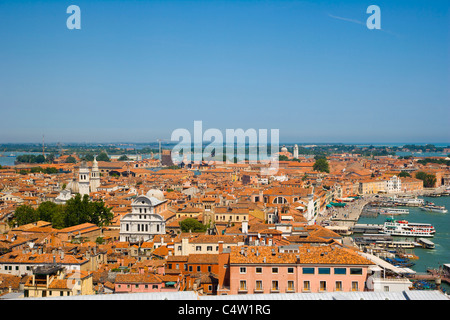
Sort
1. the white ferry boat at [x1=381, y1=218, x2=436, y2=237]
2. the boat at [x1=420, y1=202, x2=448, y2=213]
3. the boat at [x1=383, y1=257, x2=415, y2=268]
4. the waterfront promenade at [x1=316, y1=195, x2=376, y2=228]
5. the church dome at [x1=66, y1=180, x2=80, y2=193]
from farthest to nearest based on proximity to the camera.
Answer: the boat at [x1=420, y1=202, x2=448, y2=213], the church dome at [x1=66, y1=180, x2=80, y2=193], the waterfront promenade at [x1=316, y1=195, x2=376, y2=228], the white ferry boat at [x1=381, y1=218, x2=436, y2=237], the boat at [x1=383, y1=257, x2=415, y2=268]

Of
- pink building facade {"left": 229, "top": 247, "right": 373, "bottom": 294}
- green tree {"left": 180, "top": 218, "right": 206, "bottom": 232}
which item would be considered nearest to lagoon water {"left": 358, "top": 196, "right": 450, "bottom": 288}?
green tree {"left": 180, "top": 218, "right": 206, "bottom": 232}

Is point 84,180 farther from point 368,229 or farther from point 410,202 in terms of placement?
point 410,202

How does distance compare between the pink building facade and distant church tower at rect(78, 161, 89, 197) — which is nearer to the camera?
the pink building facade

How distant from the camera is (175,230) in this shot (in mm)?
9359

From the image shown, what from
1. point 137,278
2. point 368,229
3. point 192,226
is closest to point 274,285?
point 137,278

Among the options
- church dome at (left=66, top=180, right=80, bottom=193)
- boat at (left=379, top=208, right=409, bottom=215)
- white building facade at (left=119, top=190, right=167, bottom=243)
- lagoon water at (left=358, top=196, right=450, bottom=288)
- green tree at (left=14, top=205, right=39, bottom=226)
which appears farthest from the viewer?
boat at (left=379, top=208, right=409, bottom=215)

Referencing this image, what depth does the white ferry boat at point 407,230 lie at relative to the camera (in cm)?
1118

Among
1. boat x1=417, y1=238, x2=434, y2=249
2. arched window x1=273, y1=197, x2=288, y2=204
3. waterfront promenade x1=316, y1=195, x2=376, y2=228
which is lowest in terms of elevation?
waterfront promenade x1=316, y1=195, x2=376, y2=228

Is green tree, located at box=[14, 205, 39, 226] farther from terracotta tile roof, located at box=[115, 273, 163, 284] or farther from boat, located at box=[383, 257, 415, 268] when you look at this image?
boat, located at box=[383, 257, 415, 268]

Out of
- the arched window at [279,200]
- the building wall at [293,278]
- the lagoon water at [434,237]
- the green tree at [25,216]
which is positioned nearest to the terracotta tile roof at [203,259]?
the building wall at [293,278]

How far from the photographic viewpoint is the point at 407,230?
11406mm

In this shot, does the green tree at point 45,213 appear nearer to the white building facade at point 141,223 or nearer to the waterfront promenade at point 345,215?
the white building facade at point 141,223

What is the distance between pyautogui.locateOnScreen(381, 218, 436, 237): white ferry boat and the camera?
11.2 meters
